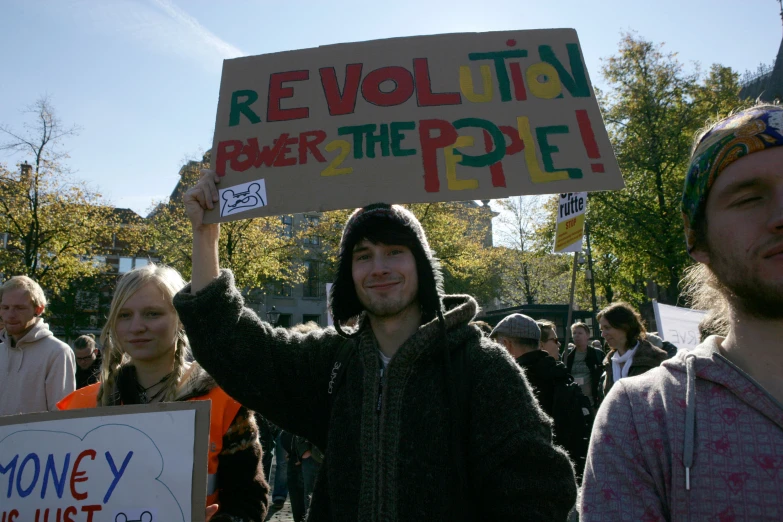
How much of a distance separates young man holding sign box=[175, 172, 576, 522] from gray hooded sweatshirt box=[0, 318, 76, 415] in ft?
9.23

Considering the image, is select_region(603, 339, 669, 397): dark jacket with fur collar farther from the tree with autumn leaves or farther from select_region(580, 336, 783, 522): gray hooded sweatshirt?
the tree with autumn leaves

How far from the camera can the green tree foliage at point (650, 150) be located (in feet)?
63.0

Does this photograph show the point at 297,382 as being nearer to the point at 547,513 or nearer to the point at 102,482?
the point at 102,482

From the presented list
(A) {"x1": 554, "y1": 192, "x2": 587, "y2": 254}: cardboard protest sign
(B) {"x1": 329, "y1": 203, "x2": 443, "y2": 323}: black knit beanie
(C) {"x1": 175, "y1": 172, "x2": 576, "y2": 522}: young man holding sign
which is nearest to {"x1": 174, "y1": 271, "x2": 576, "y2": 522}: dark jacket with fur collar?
(C) {"x1": 175, "y1": 172, "x2": 576, "y2": 522}: young man holding sign

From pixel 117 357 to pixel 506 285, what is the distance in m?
36.7

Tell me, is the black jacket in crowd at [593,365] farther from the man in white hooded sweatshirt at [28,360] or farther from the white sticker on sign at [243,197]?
the white sticker on sign at [243,197]

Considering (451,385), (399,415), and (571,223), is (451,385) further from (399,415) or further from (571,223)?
(571,223)

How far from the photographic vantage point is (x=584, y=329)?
8.01 m

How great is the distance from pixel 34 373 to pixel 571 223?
5.91 metres

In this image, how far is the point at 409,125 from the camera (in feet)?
7.27

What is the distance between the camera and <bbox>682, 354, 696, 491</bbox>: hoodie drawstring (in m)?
1.18

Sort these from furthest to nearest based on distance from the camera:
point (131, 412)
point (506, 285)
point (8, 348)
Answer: point (506, 285), point (8, 348), point (131, 412)

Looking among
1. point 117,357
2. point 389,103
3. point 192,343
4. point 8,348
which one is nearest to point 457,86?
point 389,103

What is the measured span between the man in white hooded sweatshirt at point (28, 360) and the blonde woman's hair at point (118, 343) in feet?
6.45
